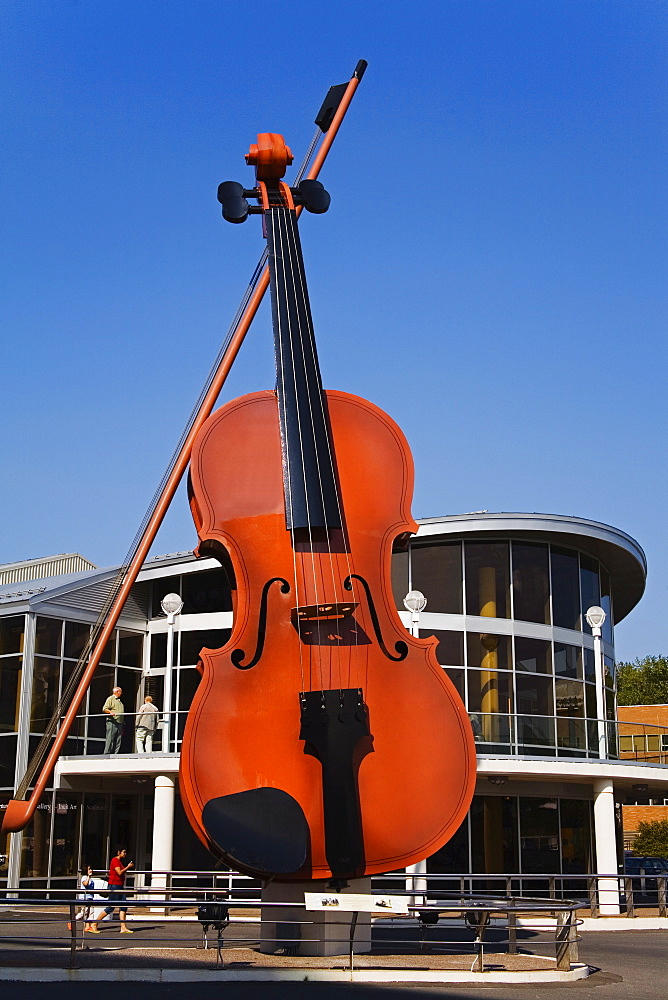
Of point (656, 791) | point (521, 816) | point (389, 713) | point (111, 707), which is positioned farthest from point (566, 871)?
point (389, 713)

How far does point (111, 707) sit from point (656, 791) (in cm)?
1206

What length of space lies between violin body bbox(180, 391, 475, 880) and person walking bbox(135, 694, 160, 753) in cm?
1206

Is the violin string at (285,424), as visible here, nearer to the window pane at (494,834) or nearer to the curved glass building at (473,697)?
the curved glass building at (473,697)

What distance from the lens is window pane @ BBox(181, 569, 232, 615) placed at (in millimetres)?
25531

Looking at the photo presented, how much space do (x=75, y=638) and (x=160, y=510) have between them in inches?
497

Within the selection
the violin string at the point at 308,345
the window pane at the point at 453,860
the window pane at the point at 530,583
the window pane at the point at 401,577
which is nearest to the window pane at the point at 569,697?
the window pane at the point at 530,583

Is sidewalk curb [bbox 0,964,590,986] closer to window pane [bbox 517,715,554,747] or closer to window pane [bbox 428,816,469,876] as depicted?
window pane [bbox 517,715,554,747]

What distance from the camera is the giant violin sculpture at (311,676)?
8602 millimetres

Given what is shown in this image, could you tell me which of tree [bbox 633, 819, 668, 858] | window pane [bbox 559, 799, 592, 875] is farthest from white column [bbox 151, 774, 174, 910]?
tree [bbox 633, 819, 668, 858]

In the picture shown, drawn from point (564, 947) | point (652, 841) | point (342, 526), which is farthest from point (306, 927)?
point (652, 841)

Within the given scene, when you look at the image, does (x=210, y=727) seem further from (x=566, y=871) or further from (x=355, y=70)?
(x=566, y=871)

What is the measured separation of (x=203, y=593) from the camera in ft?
84.5

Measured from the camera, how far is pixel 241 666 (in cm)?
904

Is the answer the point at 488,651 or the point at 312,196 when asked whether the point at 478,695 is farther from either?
the point at 312,196
